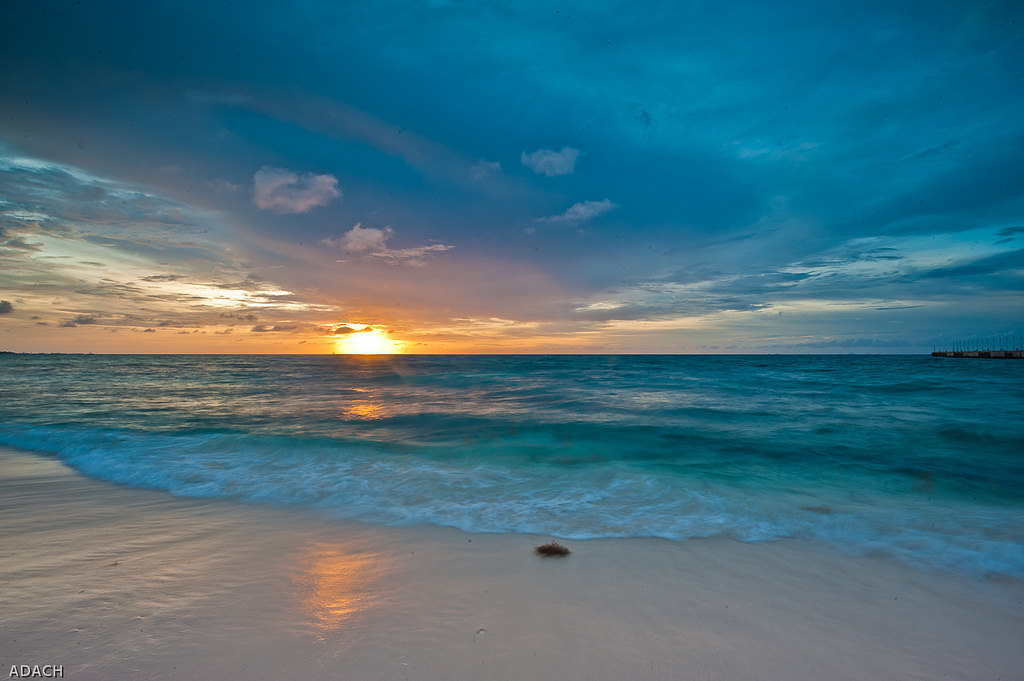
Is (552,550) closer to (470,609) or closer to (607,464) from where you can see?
(470,609)

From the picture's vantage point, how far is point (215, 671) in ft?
10.4

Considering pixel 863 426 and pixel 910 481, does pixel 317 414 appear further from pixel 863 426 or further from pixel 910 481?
pixel 863 426

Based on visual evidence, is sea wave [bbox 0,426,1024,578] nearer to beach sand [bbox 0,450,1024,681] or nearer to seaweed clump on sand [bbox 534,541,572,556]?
seaweed clump on sand [bbox 534,541,572,556]

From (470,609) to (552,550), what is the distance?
58.7 inches

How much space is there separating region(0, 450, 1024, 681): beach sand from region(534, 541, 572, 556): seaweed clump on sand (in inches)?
4.2

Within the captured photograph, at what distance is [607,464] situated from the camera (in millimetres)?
10148

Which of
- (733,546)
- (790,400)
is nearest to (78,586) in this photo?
(733,546)

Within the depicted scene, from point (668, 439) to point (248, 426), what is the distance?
12.9 metres

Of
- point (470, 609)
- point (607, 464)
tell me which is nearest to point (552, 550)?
point (470, 609)

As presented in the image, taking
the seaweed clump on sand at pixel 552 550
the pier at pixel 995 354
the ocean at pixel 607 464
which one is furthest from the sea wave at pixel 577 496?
the pier at pixel 995 354

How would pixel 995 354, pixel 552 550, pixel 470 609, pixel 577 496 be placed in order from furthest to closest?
pixel 995 354
pixel 577 496
pixel 552 550
pixel 470 609

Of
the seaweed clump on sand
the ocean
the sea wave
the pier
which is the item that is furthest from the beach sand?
the pier

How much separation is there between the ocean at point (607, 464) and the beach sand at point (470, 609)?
893 mm

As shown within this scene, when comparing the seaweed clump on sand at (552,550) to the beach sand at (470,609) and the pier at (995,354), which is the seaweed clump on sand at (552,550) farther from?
the pier at (995,354)
